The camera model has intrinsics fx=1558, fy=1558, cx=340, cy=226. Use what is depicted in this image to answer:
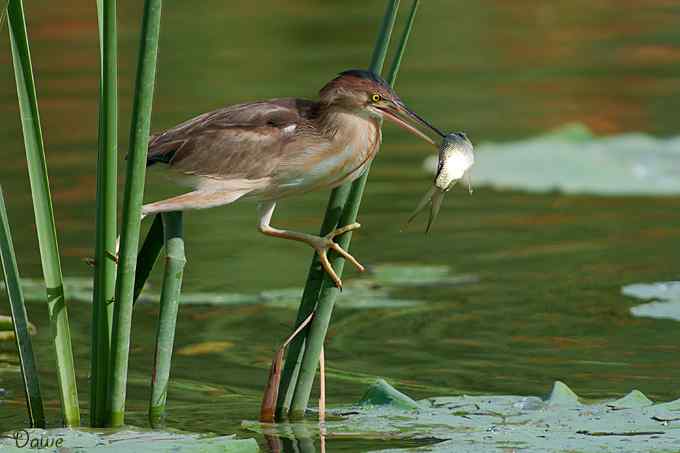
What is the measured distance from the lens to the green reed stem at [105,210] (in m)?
3.42

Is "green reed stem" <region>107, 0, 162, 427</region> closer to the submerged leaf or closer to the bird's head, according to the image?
the bird's head

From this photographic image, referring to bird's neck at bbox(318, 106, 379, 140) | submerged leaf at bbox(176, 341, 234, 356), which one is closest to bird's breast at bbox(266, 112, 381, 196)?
bird's neck at bbox(318, 106, 379, 140)

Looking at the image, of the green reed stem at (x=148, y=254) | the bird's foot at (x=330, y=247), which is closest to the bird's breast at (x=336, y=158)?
the bird's foot at (x=330, y=247)

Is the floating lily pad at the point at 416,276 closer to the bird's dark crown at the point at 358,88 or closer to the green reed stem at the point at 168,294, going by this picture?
the green reed stem at the point at 168,294

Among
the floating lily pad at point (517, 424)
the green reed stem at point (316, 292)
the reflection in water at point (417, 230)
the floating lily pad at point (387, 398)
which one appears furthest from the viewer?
the reflection in water at point (417, 230)

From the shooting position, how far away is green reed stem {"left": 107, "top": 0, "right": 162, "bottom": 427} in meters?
3.41

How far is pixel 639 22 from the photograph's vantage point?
15727 millimetres

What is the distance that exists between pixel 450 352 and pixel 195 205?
6.56ft

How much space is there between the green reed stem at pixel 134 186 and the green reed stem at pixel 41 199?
160 mm

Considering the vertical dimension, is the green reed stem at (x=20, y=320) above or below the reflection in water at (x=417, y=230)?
below

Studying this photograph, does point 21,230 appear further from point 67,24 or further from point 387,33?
point 67,24

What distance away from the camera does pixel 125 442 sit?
11.5 ft

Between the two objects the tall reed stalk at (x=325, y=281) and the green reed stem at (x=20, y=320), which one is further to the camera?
the tall reed stalk at (x=325, y=281)

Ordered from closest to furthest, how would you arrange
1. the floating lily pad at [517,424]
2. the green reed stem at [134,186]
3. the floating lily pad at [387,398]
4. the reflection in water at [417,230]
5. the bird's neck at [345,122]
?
1. the green reed stem at [134,186]
2. the floating lily pad at [517,424]
3. the bird's neck at [345,122]
4. the floating lily pad at [387,398]
5. the reflection in water at [417,230]
